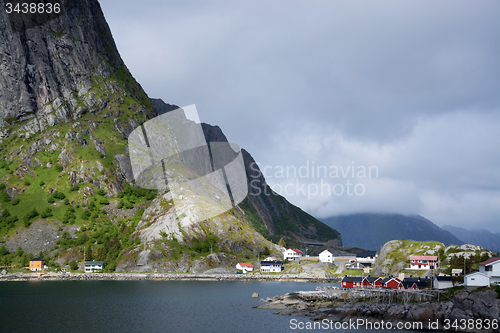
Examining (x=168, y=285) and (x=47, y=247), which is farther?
(x=47, y=247)

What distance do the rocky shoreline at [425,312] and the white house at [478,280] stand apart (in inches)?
185

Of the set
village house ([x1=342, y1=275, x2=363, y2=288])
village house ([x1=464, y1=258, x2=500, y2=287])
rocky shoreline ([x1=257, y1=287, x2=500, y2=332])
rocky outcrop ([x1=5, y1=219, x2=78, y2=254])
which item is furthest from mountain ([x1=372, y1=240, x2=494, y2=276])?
rocky outcrop ([x1=5, y1=219, x2=78, y2=254])

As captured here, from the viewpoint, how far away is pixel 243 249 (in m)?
185

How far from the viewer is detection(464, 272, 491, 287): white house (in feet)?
235

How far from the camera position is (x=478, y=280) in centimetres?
7219

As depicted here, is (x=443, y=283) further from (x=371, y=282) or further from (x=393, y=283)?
(x=371, y=282)

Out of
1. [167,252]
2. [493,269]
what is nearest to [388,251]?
[493,269]

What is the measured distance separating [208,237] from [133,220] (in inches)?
1490

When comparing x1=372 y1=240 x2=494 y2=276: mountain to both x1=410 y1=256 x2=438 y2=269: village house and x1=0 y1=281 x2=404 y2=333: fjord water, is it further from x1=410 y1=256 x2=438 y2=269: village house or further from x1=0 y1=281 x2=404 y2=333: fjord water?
x1=0 y1=281 x2=404 y2=333: fjord water

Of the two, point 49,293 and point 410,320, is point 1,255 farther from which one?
point 410,320

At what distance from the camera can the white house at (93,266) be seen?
16112 centimetres

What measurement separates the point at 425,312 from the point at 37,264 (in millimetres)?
144636

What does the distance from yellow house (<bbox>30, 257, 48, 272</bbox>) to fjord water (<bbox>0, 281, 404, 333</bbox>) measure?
127ft

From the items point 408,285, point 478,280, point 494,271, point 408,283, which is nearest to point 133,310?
point 408,285
